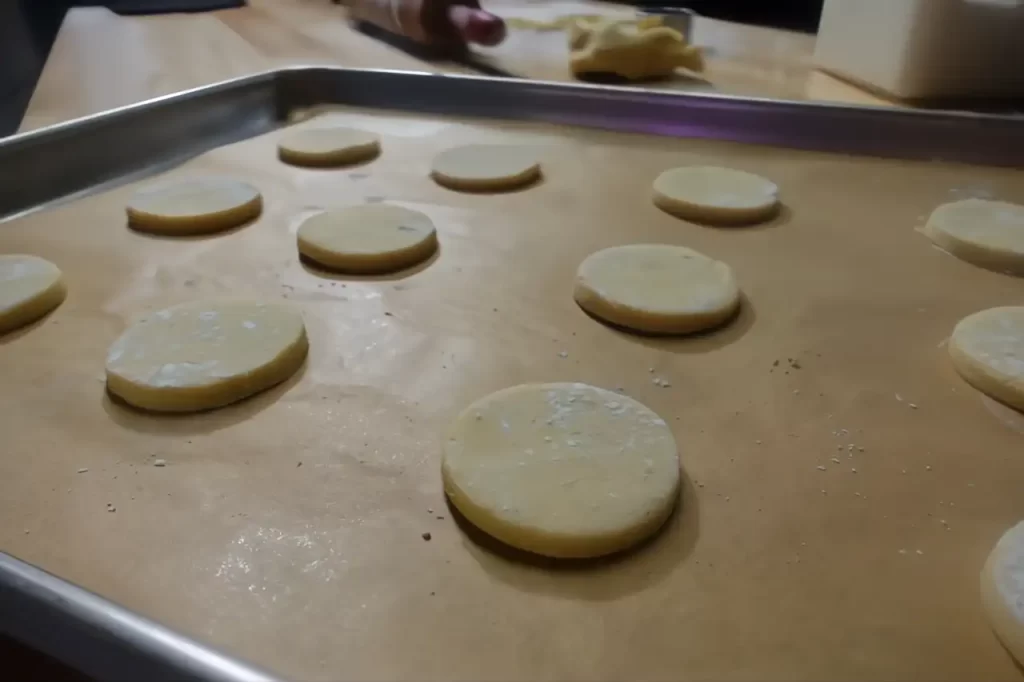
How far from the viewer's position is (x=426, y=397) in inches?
39.3

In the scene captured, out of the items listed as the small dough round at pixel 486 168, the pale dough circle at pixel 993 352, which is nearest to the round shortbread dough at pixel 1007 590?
the pale dough circle at pixel 993 352

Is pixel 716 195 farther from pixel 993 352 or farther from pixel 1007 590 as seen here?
pixel 1007 590

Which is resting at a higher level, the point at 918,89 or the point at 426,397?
the point at 918,89

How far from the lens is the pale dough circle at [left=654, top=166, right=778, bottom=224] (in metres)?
1.42

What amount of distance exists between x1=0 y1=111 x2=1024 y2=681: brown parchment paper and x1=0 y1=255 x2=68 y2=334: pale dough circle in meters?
0.02

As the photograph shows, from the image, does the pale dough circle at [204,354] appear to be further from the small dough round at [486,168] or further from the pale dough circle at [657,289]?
the small dough round at [486,168]

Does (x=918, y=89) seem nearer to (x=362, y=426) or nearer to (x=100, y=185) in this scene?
(x=362, y=426)

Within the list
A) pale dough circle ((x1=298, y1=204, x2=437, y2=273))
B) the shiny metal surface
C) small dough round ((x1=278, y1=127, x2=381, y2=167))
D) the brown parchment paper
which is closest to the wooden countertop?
the shiny metal surface

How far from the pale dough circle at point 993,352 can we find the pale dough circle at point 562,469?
1.41 feet

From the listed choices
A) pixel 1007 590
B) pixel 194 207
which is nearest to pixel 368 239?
pixel 194 207

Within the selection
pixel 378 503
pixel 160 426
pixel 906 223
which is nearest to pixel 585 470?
pixel 378 503

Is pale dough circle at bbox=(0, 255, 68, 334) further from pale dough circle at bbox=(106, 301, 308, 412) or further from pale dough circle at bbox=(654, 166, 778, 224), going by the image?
pale dough circle at bbox=(654, 166, 778, 224)

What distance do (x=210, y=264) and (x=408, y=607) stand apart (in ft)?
2.67

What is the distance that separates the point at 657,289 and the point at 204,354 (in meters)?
0.63
